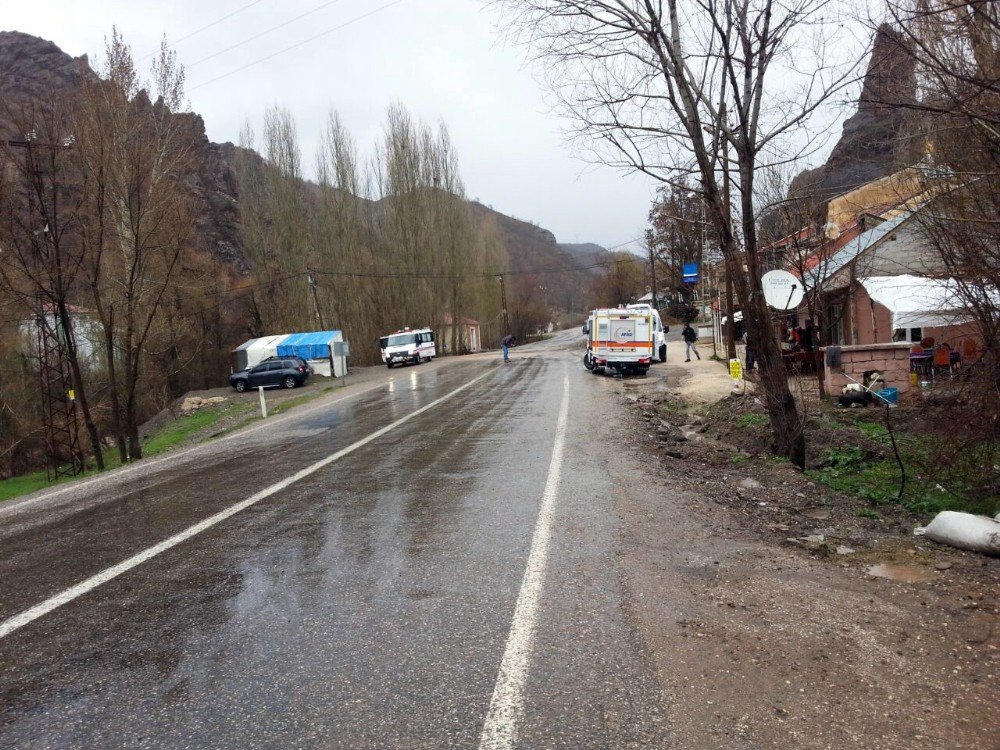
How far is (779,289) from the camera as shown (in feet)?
33.1

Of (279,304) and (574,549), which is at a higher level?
(279,304)

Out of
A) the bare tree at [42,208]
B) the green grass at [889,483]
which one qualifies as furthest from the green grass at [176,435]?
the green grass at [889,483]

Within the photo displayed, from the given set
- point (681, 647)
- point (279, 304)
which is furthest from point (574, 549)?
point (279, 304)

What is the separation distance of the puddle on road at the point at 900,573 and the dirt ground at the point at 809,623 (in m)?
0.01

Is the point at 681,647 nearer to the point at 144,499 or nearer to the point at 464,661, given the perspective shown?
the point at 464,661

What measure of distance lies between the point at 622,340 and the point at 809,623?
76.1 feet

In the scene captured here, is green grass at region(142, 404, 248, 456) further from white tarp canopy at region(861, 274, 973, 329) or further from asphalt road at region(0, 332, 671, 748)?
white tarp canopy at region(861, 274, 973, 329)

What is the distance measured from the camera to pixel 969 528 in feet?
19.0

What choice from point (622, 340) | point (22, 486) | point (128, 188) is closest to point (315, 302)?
point (22, 486)

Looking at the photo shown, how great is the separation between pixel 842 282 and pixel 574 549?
17.8 metres

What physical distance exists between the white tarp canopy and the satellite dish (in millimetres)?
1580

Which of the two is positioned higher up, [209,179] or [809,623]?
[209,179]

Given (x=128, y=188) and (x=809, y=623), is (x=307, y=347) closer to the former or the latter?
(x=128, y=188)

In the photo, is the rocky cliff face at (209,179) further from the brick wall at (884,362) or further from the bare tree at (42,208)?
the brick wall at (884,362)
